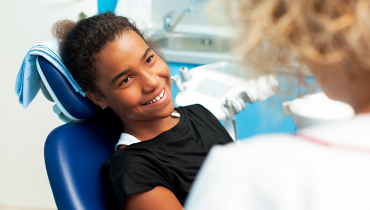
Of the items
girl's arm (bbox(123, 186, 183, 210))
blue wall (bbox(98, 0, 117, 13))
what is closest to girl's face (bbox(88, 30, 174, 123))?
girl's arm (bbox(123, 186, 183, 210))

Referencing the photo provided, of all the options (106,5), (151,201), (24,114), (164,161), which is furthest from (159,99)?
(106,5)

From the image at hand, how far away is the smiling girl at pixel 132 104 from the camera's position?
29.6 inches

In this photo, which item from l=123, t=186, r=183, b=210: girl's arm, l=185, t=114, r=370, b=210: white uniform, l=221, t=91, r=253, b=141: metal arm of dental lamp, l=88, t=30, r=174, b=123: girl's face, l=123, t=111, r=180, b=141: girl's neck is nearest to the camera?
l=185, t=114, r=370, b=210: white uniform

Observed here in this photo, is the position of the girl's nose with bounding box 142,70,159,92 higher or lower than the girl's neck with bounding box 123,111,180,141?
higher

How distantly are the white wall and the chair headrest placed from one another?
0.47 meters

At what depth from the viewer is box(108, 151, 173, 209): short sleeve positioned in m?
0.72

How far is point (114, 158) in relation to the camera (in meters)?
0.81

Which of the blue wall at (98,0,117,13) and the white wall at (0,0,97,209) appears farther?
the blue wall at (98,0,117,13)

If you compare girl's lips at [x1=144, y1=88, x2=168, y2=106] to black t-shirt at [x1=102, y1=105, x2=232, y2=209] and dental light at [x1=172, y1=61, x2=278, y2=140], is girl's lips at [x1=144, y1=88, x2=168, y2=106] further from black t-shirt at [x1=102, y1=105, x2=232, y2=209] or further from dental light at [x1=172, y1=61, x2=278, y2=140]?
dental light at [x1=172, y1=61, x2=278, y2=140]

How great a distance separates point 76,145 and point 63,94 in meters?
0.16

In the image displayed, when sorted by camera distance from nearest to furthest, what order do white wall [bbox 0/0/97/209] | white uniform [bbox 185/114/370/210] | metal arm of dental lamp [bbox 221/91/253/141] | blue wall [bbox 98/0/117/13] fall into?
1. white uniform [bbox 185/114/370/210]
2. metal arm of dental lamp [bbox 221/91/253/141]
3. white wall [bbox 0/0/97/209]
4. blue wall [bbox 98/0/117/13]

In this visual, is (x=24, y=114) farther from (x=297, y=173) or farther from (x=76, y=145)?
(x=297, y=173)

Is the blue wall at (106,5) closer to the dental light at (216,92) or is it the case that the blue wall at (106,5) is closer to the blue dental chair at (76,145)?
the dental light at (216,92)

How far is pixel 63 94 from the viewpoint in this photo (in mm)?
857
